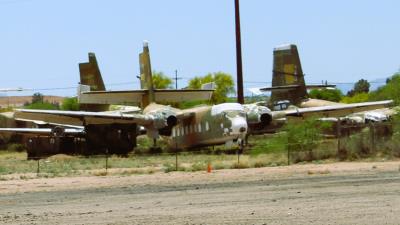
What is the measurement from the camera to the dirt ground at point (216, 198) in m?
16.5

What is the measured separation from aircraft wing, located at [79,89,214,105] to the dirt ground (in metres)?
22.8

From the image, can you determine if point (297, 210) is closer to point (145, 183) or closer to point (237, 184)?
point (237, 184)

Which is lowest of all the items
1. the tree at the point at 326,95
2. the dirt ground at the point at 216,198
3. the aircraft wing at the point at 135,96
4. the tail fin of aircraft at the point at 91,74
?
the dirt ground at the point at 216,198

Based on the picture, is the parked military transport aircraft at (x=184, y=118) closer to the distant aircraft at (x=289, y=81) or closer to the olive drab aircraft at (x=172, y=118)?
the olive drab aircraft at (x=172, y=118)

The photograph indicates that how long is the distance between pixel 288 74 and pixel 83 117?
19.2 meters

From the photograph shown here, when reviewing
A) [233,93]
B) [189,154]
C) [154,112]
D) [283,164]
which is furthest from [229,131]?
[233,93]

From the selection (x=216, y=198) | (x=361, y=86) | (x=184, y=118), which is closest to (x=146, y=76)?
(x=184, y=118)

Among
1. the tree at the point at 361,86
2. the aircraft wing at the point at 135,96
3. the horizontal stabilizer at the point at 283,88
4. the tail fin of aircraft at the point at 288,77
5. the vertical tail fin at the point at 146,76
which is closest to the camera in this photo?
the aircraft wing at the point at 135,96

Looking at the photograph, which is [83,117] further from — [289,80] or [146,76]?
[289,80]

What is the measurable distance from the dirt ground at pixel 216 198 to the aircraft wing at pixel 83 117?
20.7 metres

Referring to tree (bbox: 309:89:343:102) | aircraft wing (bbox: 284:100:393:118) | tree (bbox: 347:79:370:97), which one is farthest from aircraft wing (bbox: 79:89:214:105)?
tree (bbox: 347:79:370:97)

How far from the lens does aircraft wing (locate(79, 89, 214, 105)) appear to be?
54.2m

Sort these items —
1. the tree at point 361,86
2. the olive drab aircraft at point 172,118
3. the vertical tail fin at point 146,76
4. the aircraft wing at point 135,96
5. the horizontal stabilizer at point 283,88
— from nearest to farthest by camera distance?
the olive drab aircraft at point 172,118 → the aircraft wing at point 135,96 → the vertical tail fin at point 146,76 → the horizontal stabilizer at point 283,88 → the tree at point 361,86

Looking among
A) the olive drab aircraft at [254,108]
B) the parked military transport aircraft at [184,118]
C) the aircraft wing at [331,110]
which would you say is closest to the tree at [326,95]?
the olive drab aircraft at [254,108]
